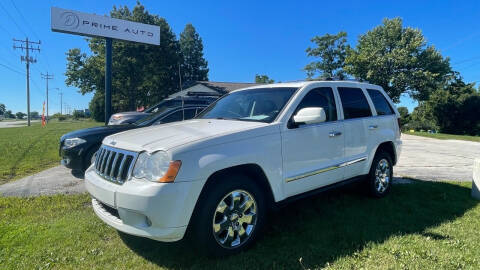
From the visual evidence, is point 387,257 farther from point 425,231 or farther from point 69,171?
point 69,171

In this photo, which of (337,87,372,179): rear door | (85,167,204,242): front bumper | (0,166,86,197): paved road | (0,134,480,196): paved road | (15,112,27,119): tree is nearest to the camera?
(85,167,204,242): front bumper

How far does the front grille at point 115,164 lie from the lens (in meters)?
2.67

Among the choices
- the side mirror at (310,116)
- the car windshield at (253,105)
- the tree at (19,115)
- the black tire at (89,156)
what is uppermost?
the tree at (19,115)

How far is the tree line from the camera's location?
3345cm

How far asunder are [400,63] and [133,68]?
29176mm

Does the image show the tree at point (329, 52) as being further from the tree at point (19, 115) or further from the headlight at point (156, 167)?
the tree at point (19, 115)

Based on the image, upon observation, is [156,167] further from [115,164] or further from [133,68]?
[133,68]

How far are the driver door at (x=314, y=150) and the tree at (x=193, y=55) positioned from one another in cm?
Result: 4472

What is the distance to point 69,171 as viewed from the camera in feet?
22.1

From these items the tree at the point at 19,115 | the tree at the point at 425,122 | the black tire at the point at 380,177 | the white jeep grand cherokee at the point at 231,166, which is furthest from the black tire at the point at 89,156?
the tree at the point at 19,115

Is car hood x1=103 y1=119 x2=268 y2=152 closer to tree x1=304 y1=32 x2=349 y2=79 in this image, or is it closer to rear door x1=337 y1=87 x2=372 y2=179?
rear door x1=337 y1=87 x2=372 y2=179

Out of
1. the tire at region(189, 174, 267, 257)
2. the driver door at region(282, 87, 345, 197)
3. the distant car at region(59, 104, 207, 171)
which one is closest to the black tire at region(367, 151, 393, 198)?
the driver door at region(282, 87, 345, 197)

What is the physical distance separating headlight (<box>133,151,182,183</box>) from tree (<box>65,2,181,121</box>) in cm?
3379


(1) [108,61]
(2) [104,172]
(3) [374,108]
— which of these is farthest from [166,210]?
(1) [108,61]
